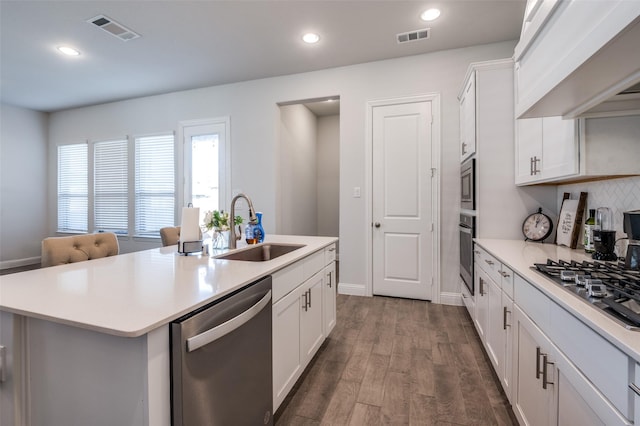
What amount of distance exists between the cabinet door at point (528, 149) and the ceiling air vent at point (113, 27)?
3817mm

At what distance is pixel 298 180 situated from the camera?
4879 millimetres

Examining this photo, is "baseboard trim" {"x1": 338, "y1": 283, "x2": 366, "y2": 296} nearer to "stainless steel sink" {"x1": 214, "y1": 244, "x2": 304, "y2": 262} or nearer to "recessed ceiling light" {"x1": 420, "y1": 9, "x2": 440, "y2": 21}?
"stainless steel sink" {"x1": 214, "y1": 244, "x2": 304, "y2": 262}

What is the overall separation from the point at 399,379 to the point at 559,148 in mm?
1791

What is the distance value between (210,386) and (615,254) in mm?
2182

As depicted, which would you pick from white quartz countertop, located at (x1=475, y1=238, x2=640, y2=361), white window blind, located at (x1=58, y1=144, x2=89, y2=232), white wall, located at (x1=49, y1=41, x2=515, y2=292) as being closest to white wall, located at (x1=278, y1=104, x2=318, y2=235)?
white wall, located at (x1=49, y1=41, x2=515, y2=292)

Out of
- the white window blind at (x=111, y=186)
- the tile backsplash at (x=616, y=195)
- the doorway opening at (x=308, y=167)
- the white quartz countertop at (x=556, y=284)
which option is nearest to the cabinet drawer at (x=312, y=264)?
the white quartz countertop at (x=556, y=284)

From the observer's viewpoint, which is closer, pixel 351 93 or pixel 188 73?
pixel 351 93

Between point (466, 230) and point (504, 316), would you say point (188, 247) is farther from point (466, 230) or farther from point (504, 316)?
point (466, 230)

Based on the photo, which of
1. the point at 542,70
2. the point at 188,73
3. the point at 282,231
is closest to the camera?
the point at 542,70

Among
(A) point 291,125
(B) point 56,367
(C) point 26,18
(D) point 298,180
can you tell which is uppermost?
(C) point 26,18

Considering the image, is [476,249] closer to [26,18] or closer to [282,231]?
[282,231]

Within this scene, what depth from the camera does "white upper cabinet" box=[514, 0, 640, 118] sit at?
80cm

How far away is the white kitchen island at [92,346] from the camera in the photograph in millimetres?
795

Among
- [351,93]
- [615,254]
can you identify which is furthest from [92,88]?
[615,254]
